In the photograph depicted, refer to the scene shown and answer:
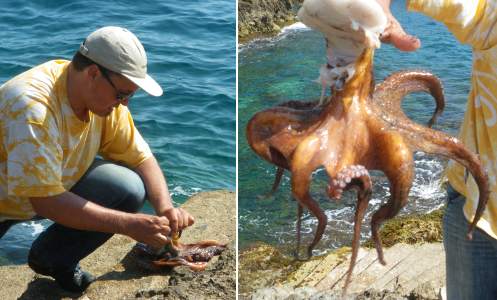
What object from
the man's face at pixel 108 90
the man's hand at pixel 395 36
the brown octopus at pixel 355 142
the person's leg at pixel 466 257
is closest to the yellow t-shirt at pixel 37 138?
the man's face at pixel 108 90

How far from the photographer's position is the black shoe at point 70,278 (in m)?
4.39

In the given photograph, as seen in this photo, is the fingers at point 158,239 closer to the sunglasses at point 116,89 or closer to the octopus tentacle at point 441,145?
the sunglasses at point 116,89

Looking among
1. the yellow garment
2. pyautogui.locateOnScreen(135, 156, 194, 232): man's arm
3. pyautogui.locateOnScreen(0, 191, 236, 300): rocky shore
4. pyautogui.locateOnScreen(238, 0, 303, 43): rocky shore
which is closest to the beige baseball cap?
pyautogui.locateOnScreen(135, 156, 194, 232): man's arm

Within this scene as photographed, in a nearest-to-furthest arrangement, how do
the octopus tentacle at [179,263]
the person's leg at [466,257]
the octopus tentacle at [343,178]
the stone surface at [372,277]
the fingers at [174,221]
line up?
the octopus tentacle at [343,178] < the person's leg at [466,257] < the fingers at [174,221] < the octopus tentacle at [179,263] < the stone surface at [372,277]

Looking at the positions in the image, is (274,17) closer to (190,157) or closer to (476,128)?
(190,157)

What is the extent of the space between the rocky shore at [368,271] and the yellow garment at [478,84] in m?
1.88

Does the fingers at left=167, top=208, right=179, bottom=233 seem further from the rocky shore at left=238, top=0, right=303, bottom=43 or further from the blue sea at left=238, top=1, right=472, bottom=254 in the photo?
the rocky shore at left=238, top=0, right=303, bottom=43

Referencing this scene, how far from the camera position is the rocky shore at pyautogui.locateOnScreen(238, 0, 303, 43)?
23484mm

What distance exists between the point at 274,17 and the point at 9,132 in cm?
2223

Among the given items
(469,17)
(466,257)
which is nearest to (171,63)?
(466,257)

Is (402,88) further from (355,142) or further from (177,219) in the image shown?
(177,219)

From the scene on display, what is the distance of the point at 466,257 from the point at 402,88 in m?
1.21

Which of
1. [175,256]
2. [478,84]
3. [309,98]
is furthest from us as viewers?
[309,98]

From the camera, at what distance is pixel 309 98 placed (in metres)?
12.3
